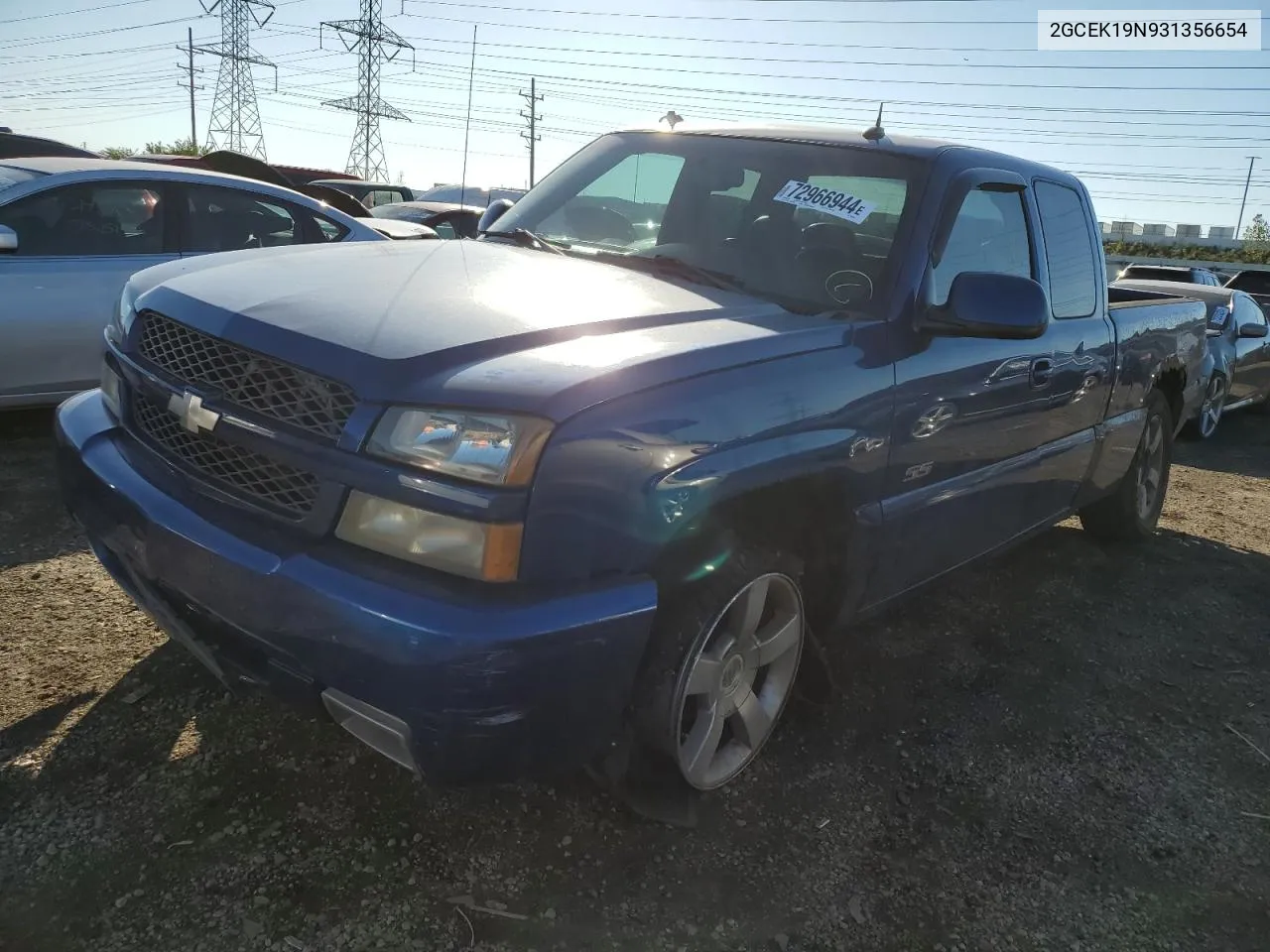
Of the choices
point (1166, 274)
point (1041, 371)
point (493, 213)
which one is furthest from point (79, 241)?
point (1166, 274)

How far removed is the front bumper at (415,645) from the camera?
5.76 feet

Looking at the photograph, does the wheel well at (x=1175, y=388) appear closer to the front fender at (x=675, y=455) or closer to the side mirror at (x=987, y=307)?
the side mirror at (x=987, y=307)

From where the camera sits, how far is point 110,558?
2408mm

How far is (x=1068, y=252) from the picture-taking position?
3.81m

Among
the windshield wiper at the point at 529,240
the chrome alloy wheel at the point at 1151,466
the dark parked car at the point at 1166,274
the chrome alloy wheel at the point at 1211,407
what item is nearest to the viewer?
the windshield wiper at the point at 529,240

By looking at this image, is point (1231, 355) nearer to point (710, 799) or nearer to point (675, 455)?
point (710, 799)

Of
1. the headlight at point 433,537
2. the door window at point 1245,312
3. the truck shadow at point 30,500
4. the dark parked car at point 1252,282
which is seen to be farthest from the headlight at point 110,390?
the dark parked car at point 1252,282

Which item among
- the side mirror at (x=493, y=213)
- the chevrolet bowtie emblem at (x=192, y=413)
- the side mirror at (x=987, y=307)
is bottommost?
the chevrolet bowtie emblem at (x=192, y=413)

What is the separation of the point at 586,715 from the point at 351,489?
659 millimetres

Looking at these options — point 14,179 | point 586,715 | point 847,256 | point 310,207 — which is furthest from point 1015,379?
point 14,179

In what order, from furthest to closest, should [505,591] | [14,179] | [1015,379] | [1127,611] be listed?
[14,179] → [1127,611] → [1015,379] → [505,591]

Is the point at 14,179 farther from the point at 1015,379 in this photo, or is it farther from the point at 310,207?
the point at 1015,379

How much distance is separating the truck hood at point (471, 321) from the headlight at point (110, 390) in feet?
0.77

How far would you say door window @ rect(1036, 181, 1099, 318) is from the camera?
11.9 ft
